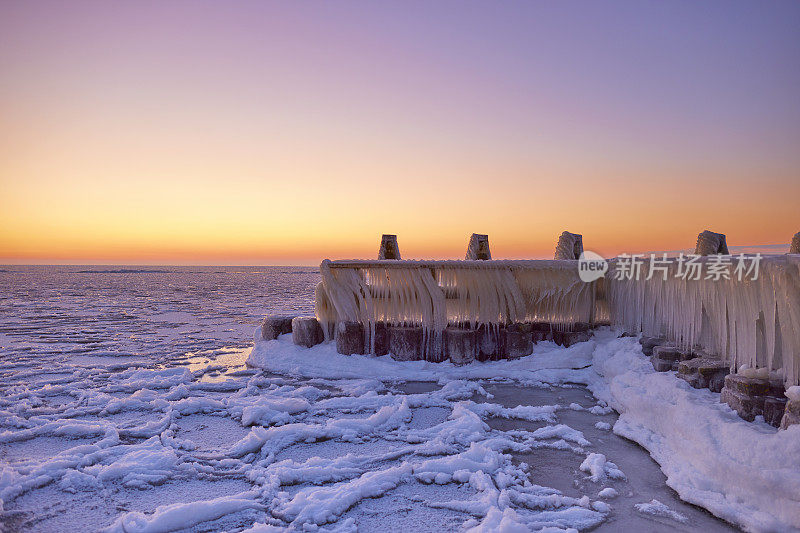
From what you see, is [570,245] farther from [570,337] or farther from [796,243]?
[796,243]

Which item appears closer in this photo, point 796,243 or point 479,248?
point 796,243

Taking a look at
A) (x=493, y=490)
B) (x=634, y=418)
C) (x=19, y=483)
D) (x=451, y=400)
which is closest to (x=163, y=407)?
(x=19, y=483)

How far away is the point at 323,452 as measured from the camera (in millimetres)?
3217

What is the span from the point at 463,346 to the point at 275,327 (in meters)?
2.62

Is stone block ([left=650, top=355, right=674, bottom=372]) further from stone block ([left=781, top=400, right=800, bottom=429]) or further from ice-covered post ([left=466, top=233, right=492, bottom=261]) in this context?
ice-covered post ([left=466, top=233, right=492, bottom=261])

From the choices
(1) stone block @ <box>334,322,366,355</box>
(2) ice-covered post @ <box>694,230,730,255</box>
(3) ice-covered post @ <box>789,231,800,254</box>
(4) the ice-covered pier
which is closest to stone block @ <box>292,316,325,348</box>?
(4) the ice-covered pier

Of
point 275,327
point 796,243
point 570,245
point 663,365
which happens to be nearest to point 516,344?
point 570,245

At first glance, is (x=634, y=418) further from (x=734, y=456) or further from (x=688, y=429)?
(x=734, y=456)

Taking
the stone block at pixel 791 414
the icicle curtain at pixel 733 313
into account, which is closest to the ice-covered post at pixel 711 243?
the icicle curtain at pixel 733 313

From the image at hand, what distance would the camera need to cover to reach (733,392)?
2.85 m

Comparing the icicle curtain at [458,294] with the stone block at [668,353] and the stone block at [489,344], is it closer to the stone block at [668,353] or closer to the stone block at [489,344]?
the stone block at [489,344]

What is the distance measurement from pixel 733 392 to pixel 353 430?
2.52 m

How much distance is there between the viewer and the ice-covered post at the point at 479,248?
605 centimetres

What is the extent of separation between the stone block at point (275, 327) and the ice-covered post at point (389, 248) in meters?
1.61
